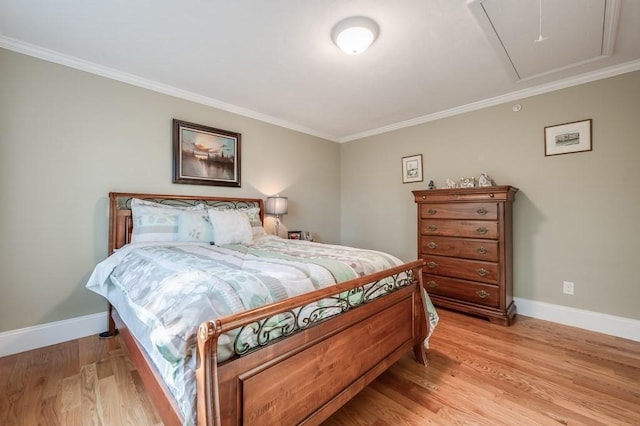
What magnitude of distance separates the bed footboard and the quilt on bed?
0.07 meters

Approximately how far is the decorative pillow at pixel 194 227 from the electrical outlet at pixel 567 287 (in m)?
3.45

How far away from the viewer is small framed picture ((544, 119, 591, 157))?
2566mm

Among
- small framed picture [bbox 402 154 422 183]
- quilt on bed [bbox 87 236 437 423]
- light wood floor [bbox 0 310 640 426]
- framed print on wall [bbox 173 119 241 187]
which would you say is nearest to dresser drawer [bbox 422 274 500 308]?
light wood floor [bbox 0 310 640 426]

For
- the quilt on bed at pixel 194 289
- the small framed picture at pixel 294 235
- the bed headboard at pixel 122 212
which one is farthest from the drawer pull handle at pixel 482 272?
the bed headboard at pixel 122 212

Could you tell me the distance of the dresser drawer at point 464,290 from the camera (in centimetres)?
267

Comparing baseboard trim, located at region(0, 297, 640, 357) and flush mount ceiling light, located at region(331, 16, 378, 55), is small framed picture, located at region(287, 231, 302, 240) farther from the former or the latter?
flush mount ceiling light, located at region(331, 16, 378, 55)

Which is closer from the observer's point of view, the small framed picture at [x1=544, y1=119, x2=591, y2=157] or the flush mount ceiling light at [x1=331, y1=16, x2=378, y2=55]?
the flush mount ceiling light at [x1=331, y1=16, x2=378, y2=55]

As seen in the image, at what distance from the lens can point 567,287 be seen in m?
2.66

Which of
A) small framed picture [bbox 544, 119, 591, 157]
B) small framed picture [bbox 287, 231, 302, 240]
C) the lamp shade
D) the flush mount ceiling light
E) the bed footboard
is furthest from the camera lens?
small framed picture [bbox 287, 231, 302, 240]

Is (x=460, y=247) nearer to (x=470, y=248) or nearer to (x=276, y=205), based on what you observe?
(x=470, y=248)

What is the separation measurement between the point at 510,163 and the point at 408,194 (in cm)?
123

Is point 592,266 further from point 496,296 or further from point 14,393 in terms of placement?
point 14,393

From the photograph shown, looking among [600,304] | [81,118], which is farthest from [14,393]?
[600,304]

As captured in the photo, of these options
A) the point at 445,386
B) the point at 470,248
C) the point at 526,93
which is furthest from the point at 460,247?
the point at 526,93
